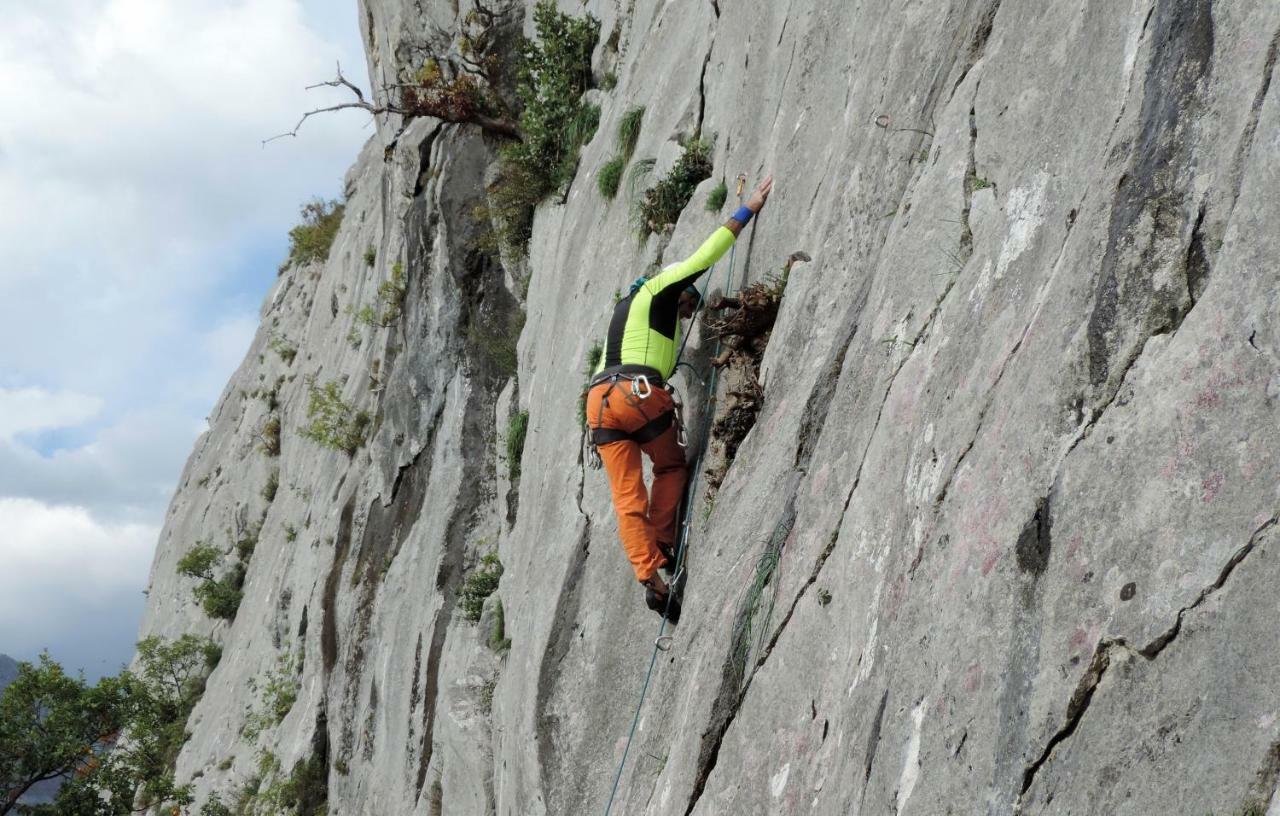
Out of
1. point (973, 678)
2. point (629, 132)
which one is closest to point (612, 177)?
point (629, 132)

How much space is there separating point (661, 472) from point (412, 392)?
1149cm

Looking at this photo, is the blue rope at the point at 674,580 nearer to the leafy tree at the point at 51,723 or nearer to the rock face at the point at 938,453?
the rock face at the point at 938,453

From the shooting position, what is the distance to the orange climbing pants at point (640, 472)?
28.1 ft

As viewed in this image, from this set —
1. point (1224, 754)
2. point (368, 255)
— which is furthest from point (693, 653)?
point (368, 255)

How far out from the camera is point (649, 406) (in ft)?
28.8

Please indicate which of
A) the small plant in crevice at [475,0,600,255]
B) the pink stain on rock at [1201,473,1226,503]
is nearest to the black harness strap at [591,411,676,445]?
the pink stain on rock at [1201,473,1226,503]

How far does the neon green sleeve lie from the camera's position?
868cm

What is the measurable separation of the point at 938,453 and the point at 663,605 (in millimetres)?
3998

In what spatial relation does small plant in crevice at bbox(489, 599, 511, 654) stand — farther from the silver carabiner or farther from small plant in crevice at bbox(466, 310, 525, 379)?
the silver carabiner

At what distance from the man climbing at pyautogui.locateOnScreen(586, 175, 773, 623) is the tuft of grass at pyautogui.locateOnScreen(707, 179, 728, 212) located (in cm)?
68

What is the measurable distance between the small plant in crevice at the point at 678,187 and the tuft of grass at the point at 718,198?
0.73m

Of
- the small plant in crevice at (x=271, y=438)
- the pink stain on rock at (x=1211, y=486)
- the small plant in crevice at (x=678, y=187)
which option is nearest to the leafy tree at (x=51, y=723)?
the small plant in crevice at (x=271, y=438)

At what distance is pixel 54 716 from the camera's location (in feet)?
96.3

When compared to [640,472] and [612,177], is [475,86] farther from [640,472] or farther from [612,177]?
[640,472]
